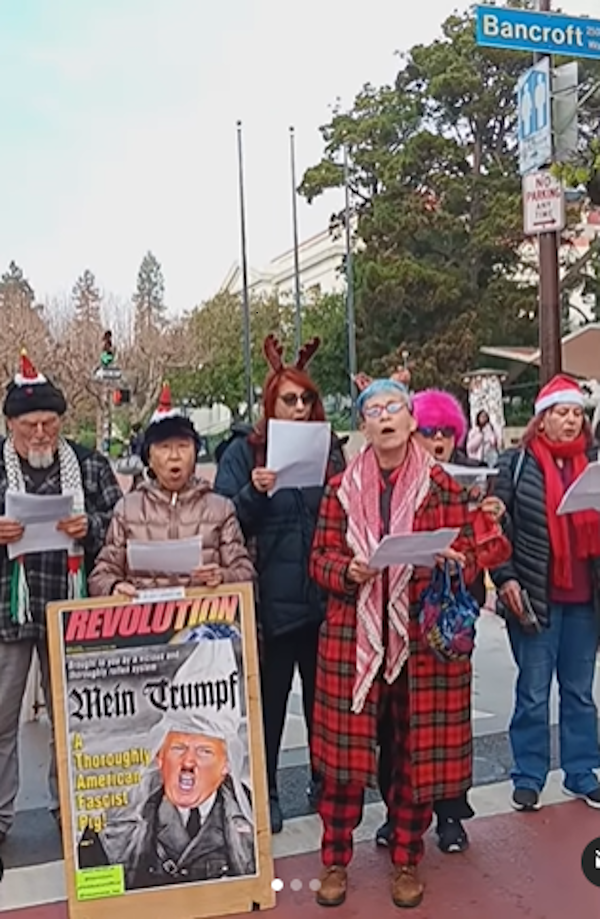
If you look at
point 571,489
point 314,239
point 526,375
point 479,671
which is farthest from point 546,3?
point 314,239

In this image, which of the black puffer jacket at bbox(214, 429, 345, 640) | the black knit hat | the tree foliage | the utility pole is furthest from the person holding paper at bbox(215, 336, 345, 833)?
the tree foliage

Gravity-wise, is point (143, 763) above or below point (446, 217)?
below

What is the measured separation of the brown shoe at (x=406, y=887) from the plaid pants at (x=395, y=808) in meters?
0.03

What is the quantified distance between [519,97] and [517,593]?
5.76 metres

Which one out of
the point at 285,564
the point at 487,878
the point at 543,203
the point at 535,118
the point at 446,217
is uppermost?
the point at 446,217

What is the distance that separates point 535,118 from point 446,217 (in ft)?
74.3

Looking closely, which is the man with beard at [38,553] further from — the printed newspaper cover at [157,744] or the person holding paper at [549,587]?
the person holding paper at [549,587]

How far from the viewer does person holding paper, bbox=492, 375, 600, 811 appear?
3.83m

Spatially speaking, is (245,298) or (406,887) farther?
(245,298)

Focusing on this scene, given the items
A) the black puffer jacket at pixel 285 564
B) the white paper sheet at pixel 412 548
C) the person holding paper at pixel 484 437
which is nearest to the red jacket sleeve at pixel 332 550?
the white paper sheet at pixel 412 548

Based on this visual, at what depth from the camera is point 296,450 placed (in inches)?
138

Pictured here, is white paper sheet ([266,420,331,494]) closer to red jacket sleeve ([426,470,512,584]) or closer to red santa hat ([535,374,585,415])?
red jacket sleeve ([426,470,512,584])

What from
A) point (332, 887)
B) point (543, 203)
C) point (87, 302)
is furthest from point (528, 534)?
point (87, 302)

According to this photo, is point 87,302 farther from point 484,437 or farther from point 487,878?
point 487,878
